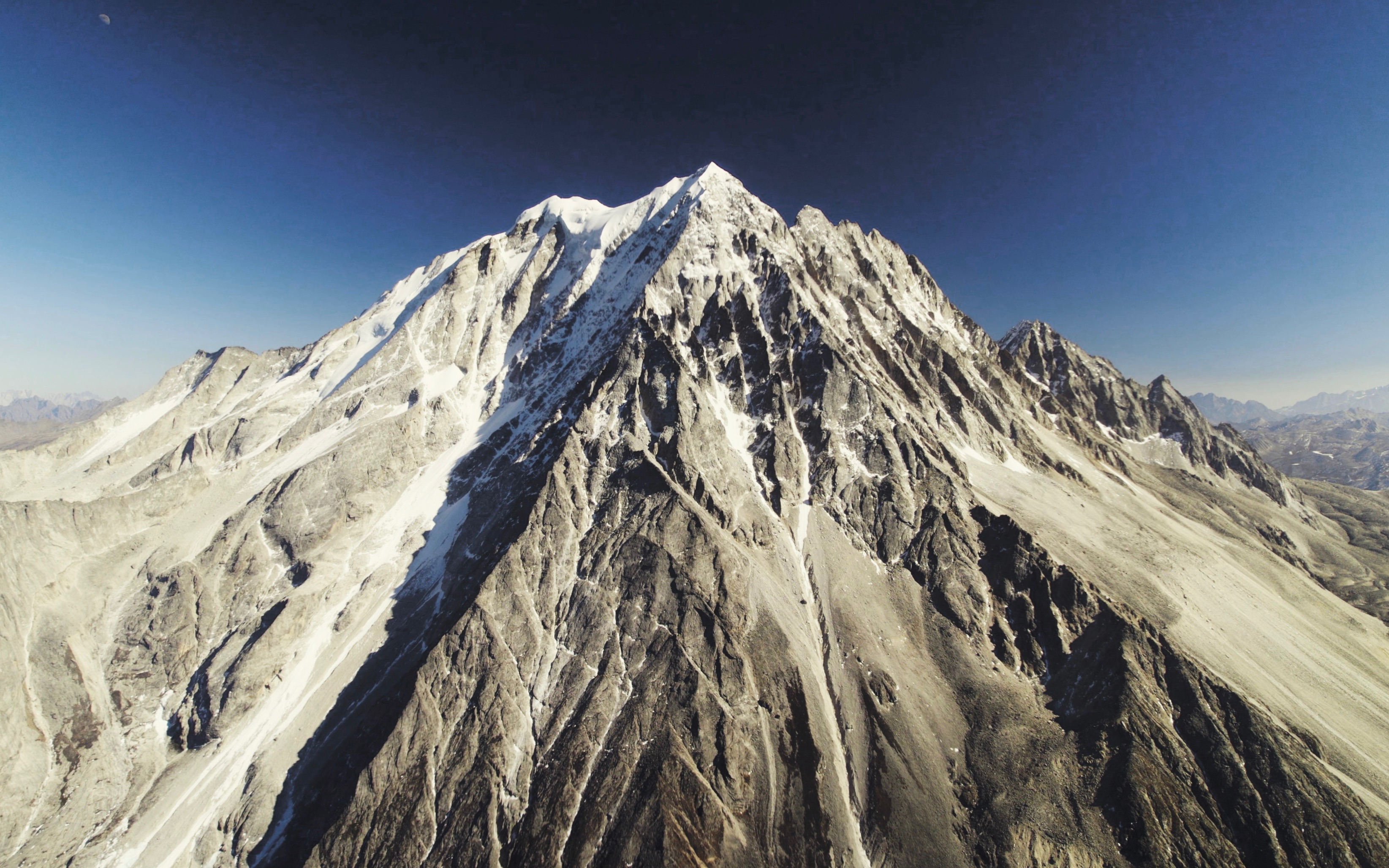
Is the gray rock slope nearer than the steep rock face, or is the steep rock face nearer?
the gray rock slope

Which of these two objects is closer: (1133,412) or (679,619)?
(679,619)

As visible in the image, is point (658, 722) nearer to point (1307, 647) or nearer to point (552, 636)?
point (552, 636)

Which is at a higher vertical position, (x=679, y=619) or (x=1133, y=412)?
(x=1133, y=412)

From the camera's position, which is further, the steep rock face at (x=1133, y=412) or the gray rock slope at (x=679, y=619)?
the steep rock face at (x=1133, y=412)

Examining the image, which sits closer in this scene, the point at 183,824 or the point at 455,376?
the point at 183,824

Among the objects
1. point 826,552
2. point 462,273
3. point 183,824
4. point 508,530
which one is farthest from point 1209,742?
point 462,273

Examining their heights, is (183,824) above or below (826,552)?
below

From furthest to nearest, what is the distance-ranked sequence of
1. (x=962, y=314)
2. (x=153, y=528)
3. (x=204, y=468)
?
(x=962, y=314)
(x=204, y=468)
(x=153, y=528)

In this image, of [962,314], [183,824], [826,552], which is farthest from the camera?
[962,314]
